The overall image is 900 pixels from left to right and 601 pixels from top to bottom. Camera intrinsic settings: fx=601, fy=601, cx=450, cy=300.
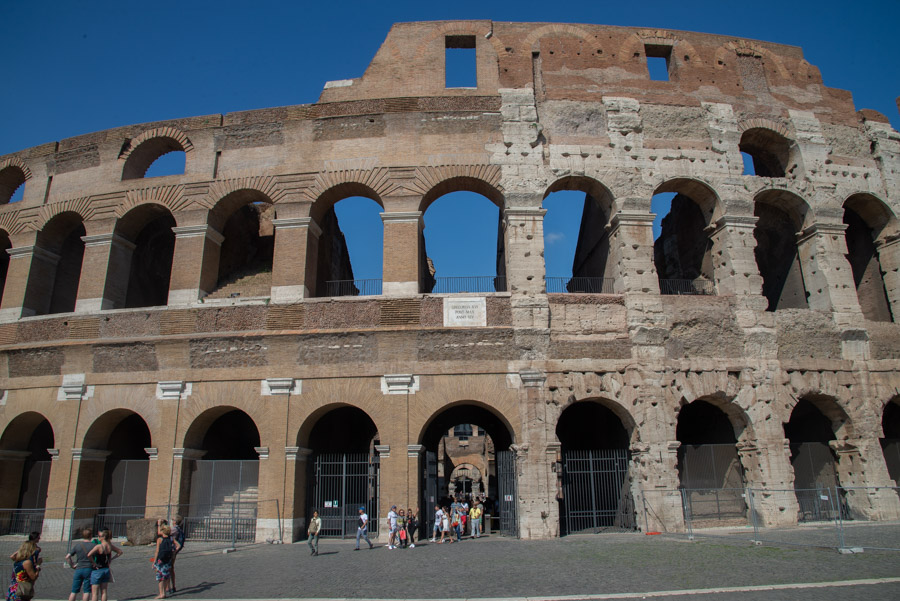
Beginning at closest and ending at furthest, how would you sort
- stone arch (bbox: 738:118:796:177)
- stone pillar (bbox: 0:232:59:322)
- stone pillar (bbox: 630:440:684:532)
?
1. stone pillar (bbox: 630:440:684:532)
2. stone arch (bbox: 738:118:796:177)
3. stone pillar (bbox: 0:232:59:322)

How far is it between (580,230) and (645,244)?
517cm

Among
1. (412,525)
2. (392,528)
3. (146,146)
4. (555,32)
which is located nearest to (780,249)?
(555,32)

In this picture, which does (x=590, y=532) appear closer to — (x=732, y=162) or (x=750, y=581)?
(x=750, y=581)

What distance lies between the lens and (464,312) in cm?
1349

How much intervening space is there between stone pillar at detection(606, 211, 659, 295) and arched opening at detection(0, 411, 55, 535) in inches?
572

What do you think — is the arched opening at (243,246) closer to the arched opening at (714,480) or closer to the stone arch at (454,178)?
the stone arch at (454,178)

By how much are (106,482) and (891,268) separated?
Answer: 2030cm

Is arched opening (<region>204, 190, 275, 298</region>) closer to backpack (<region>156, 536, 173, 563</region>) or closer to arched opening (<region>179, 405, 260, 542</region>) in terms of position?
arched opening (<region>179, 405, 260, 542</region>)

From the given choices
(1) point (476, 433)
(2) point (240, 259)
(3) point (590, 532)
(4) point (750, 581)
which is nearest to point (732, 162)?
(3) point (590, 532)

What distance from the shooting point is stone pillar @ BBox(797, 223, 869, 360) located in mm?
14148

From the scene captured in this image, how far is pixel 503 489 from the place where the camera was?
45.2 ft

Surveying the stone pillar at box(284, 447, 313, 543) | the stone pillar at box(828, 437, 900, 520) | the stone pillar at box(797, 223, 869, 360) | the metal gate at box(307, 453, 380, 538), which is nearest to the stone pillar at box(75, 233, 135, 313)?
the stone pillar at box(284, 447, 313, 543)

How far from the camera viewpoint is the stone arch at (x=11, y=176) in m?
17.2

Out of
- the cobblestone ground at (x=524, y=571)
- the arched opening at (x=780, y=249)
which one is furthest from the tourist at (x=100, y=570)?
the arched opening at (x=780, y=249)
